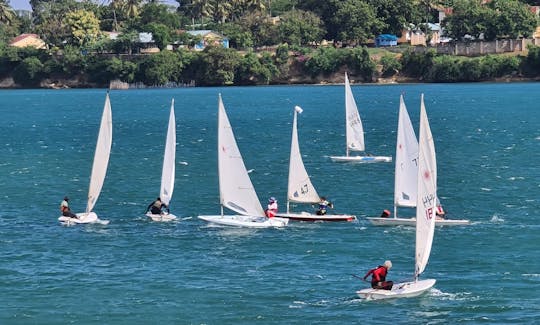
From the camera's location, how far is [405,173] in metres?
68.4

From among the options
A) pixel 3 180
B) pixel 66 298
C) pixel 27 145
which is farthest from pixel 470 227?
pixel 27 145

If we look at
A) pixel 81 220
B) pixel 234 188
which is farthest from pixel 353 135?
pixel 81 220

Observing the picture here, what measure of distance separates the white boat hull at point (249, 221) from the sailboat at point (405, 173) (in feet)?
18.6

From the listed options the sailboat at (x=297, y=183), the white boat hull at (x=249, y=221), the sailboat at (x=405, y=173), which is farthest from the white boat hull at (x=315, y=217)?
the sailboat at (x=405, y=173)

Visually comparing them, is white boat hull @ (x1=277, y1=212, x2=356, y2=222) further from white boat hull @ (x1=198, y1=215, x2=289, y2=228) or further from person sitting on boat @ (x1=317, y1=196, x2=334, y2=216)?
white boat hull @ (x1=198, y1=215, x2=289, y2=228)

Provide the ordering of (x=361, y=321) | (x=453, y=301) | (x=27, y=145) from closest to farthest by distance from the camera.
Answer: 1. (x=361, y=321)
2. (x=453, y=301)
3. (x=27, y=145)

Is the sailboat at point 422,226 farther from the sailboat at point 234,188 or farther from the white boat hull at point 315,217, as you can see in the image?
the white boat hull at point 315,217

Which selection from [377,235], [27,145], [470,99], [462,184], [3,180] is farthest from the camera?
[470,99]

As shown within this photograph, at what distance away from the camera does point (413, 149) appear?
221ft

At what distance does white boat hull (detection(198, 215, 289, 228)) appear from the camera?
67438 millimetres

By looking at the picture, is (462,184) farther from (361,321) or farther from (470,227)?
(361,321)

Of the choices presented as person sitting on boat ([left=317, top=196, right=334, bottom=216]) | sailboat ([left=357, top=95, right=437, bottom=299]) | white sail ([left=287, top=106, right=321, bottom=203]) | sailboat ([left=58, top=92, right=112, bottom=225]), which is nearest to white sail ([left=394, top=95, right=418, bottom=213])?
person sitting on boat ([left=317, top=196, right=334, bottom=216])

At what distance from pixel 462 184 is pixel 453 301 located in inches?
1474

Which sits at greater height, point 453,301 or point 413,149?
point 413,149
